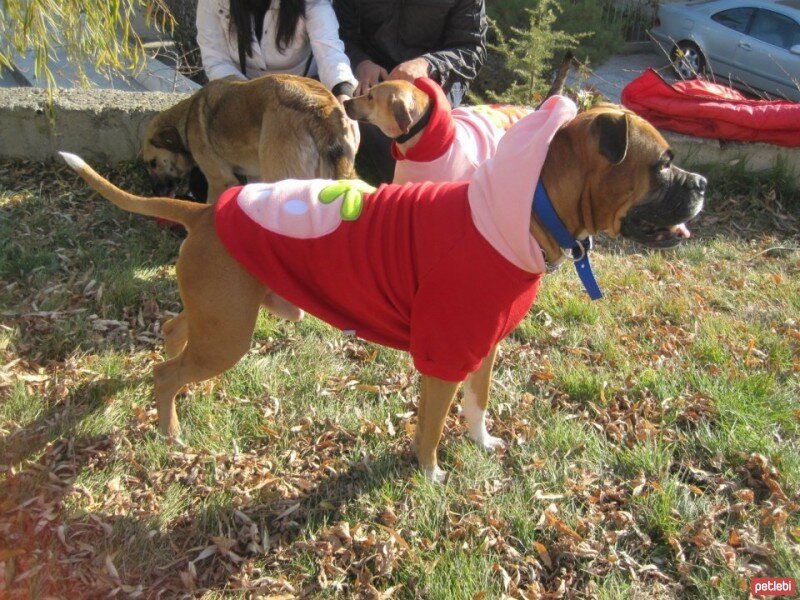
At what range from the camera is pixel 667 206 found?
2.55m

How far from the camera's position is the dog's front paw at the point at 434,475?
10.3 feet

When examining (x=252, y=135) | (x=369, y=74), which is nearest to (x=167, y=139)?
(x=252, y=135)

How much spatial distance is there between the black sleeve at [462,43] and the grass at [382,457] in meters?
2.00

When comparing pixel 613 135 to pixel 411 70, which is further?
pixel 411 70

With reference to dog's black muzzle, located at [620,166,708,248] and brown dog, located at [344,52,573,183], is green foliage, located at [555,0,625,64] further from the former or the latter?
dog's black muzzle, located at [620,166,708,248]

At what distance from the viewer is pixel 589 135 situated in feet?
8.14

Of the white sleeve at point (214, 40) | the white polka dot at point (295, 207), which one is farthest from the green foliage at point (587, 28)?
the white polka dot at point (295, 207)

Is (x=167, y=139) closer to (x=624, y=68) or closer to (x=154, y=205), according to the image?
(x=154, y=205)

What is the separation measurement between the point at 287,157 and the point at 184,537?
7.91ft

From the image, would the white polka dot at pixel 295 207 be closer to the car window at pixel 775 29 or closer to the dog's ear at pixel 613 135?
the dog's ear at pixel 613 135

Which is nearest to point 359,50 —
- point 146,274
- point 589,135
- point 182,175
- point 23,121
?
point 182,175

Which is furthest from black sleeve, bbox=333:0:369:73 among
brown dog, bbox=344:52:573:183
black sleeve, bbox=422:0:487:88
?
brown dog, bbox=344:52:573:183

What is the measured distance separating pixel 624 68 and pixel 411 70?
9786mm

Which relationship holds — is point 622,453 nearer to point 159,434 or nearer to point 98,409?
point 159,434
